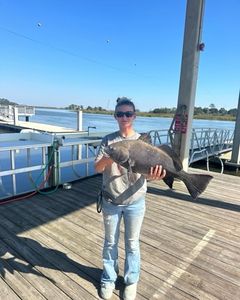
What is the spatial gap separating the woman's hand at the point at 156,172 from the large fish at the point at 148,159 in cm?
2

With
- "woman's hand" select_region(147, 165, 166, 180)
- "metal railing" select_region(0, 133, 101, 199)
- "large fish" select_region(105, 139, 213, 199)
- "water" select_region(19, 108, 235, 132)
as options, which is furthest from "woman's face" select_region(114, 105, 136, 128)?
"water" select_region(19, 108, 235, 132)

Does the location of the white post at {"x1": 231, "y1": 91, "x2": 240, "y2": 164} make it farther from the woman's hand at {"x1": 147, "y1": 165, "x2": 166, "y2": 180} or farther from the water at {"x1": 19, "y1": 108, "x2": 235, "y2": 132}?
the woman's hand at {"x1": 147, "y1": 165, "x2": 166, "y2": 180}

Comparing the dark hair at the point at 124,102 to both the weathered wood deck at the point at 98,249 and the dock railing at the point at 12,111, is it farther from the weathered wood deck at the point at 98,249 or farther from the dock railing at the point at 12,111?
the dock railing at the point at 12,111

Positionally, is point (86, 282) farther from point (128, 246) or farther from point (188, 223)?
point (188, 223)

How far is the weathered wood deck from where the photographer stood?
218 centimetres

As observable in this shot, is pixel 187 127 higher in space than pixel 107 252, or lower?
higher

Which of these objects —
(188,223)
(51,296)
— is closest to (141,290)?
(51,296)

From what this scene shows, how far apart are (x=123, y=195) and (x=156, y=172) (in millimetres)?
312

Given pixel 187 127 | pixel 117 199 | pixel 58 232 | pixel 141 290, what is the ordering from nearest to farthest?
pixel 117 199 → pixel 141 290 → pixel 58 232 → pixel 187 127

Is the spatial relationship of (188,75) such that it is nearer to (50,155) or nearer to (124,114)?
(50,155)

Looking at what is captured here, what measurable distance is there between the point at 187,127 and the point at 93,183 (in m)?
2.19

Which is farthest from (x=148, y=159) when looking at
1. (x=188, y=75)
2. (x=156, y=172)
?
(x=188, y=75)

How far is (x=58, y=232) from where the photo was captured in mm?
3105

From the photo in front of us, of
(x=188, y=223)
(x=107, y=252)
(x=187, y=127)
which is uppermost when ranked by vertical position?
(x=187, y=127)
